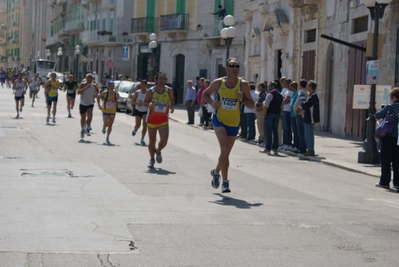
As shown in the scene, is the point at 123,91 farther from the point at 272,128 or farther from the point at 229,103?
the point at 229,103

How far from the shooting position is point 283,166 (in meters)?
17.8

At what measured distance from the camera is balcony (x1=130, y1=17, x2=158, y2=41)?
55.9 metres

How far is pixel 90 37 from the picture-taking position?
247ft

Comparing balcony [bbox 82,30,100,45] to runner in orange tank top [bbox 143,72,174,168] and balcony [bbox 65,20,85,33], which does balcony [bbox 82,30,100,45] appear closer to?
balcony [bbox 65,20,85,33]

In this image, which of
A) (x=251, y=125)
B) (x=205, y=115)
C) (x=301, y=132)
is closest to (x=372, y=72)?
(x=301, y=132)

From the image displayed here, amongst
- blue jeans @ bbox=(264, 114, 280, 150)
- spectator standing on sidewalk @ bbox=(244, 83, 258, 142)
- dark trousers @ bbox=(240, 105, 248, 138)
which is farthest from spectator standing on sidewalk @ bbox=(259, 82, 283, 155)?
dark trousers @ bbox=(240, 105, 248, 138)

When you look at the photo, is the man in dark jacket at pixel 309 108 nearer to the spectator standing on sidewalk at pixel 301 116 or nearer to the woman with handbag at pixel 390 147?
the spectator standing on sidewalk at pixel 301 116

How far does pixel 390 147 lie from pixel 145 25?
142ft

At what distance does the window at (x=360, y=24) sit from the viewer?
1055 inches

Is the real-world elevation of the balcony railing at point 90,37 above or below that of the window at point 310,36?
above

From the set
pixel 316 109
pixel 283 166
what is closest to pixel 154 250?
pixel 283 166

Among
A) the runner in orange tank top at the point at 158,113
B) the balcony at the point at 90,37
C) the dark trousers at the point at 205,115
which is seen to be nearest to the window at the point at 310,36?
the dark trousers at the point at 205,115

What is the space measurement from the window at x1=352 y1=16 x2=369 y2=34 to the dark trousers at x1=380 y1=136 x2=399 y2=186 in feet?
41.3

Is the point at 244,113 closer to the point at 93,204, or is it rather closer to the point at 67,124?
the point at 67,124
